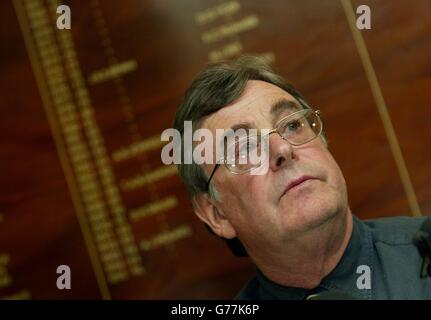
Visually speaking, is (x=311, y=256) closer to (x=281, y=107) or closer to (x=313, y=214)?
(x=313, y=214)

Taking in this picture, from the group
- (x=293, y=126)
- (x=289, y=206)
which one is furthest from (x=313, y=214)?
(x=293, y=126)

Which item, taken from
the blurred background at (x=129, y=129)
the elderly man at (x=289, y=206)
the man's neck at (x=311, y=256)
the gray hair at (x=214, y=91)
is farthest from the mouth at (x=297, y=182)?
the blurred background at (x=129, y=129)

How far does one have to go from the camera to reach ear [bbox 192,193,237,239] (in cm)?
159

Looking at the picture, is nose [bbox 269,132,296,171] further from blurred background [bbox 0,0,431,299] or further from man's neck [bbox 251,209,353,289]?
blurred background [bbox 0,0,431,299]

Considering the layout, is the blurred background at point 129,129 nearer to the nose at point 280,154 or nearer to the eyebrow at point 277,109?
the eyebrow at point 277,109

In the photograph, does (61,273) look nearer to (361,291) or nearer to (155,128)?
(155,128)

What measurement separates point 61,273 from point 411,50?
1.17m

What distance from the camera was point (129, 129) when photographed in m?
1.86

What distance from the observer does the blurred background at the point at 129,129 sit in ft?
5.79

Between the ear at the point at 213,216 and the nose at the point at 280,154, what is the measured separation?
225 millimetres

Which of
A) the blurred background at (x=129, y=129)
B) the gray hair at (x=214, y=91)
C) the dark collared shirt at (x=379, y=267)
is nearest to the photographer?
the dark collared shirt at (x=379, y=267)

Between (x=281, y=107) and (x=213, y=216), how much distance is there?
330mm

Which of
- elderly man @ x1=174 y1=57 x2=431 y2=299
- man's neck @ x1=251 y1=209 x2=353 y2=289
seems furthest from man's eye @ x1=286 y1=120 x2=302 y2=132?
man's neck @ x1=251 y1=209 x2=353 y2=289

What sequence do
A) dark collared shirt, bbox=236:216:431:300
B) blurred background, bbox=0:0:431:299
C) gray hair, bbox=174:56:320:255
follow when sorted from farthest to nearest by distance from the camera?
blurred background, bbox=0:0:431:299
gray hair, bbox=174:56:320:255
dark collared shirt, bbox=236:216:431:300
